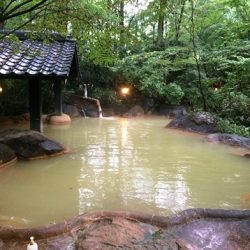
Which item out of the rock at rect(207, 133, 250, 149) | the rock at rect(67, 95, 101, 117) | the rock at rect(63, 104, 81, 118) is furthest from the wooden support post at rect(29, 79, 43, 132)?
the rock at rect(67, 95, 101, 117)

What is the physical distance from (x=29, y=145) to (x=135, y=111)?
12.0m

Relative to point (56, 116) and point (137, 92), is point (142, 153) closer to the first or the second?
point (56, 116)

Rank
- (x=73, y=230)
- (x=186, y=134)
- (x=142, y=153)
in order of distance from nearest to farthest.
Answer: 1. (x=73, y=230)
2. (x=142, y=153)
3. (x=186, y=134)

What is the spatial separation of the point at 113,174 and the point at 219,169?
8.91ft

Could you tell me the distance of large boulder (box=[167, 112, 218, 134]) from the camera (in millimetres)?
14443

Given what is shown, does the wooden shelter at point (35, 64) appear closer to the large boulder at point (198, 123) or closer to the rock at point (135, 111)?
the large boulder at point (198, 123)

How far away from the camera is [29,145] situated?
934cm

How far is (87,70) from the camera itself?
72.2 feet

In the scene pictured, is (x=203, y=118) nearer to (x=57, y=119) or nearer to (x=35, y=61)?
(x=57, y=119)

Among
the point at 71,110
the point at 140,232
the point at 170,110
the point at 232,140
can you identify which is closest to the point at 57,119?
the point at 71,110

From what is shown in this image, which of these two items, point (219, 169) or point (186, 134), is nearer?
point (219, 169)

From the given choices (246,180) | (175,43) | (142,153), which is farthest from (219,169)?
(175,43)

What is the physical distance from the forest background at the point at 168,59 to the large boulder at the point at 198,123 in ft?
1.27

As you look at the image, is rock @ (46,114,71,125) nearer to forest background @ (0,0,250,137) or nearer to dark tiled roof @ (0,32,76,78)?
forest background @ (0,0,250,137)
